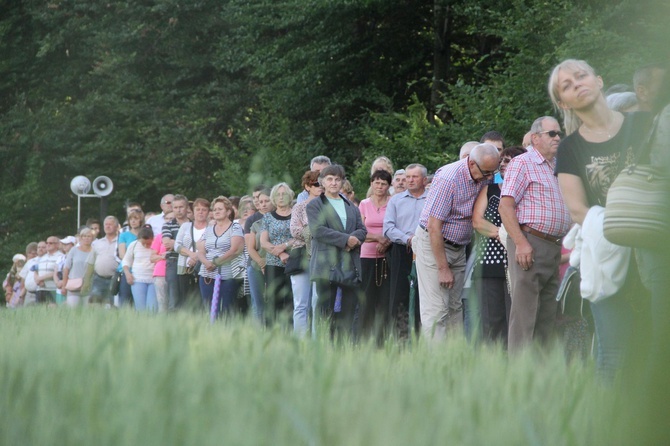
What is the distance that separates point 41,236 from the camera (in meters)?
39.1

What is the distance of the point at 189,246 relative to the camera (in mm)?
14641

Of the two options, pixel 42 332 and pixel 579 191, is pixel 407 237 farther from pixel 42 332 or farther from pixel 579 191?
pixel 42 332

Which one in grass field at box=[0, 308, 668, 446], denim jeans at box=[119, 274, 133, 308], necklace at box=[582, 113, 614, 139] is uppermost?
necklace at box=[582, 113, 614, 139]

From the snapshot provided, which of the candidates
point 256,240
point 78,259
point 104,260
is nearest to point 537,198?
point 256,240

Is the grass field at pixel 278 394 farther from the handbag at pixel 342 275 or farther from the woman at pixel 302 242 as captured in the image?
the woman at pixel 302 242

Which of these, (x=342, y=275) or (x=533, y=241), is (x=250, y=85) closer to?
(x=342, y=275)

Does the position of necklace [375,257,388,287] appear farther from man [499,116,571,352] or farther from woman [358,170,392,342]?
man [499,116,571,352]

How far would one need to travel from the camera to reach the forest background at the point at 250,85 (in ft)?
72.1

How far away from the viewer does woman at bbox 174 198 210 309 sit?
47.8 feet

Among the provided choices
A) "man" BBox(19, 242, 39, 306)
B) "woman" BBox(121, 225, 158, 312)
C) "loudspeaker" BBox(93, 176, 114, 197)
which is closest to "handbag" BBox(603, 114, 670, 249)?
"woman" BBox(121, 225, 158, 312)

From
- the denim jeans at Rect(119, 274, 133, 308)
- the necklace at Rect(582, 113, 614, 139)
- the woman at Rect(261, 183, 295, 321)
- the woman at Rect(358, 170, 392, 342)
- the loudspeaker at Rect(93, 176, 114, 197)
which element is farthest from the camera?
the loudspeaker at Rect(93, 176, 114, 197)

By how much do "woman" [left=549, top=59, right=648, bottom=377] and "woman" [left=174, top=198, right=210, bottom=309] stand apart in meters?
9.30

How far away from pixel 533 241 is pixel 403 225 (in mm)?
3711

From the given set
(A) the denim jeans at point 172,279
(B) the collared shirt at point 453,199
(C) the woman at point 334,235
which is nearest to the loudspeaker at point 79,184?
(A) the denim jeans at point 172,279
